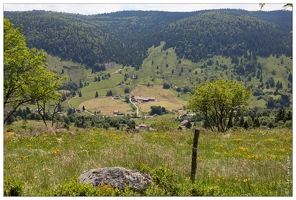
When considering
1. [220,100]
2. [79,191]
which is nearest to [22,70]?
[79,191]

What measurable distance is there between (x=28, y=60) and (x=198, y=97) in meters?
30.1

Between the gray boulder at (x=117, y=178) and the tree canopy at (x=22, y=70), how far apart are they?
43.4 feet

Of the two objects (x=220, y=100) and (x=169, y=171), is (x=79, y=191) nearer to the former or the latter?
(x=169, y=171)

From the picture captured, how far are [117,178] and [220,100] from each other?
1440 inches

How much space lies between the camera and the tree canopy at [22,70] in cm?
2097

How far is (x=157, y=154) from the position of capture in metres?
11.9

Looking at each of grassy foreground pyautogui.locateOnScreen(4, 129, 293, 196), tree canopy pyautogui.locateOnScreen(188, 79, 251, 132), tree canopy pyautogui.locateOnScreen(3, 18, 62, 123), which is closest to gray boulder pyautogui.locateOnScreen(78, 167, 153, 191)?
grassy foreground pyautogui.locateOnScreen(4, 129, 293, 196)

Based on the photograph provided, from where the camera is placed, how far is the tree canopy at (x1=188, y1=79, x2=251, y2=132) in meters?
43.3

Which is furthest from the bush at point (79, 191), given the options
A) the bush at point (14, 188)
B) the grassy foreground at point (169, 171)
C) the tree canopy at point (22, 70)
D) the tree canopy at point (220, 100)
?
the tree canopy at point (220, 100)

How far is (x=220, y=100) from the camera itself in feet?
143

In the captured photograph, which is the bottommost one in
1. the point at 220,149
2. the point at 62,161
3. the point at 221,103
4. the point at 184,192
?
the point at 221,103

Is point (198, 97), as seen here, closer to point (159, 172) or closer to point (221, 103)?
point (221, 103)

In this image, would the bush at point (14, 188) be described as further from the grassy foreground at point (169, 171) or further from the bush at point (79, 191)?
the bush at point (79, 191)

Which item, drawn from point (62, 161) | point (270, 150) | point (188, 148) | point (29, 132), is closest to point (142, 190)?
point (62, 161)
